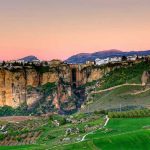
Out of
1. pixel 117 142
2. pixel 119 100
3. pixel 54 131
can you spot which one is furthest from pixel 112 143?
pixel 119 100

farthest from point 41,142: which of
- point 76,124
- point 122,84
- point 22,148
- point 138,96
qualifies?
point 122,84

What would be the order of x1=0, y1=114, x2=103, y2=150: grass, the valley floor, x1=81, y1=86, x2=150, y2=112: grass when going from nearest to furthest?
1. the valley floor
2. x1=0, y1=114, x2=103, y2=150: grass
3. x1=81, y1=86, x2=150, y2=112: grass

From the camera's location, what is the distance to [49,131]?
123 m

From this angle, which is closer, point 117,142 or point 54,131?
point 117,142

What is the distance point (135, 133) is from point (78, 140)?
10188mm

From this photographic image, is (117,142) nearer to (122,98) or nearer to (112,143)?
(112,143)

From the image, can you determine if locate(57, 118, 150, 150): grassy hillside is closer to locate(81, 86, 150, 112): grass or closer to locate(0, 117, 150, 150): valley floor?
locate(0, 117, 150, 150): valley floor

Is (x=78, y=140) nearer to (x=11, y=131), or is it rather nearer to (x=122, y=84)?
(x=11, y=131)

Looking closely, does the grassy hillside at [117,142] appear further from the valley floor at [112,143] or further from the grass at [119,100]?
the grass at [119,100]

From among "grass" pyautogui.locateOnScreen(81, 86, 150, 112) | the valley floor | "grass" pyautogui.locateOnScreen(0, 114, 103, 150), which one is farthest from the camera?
"grass" pyautogui.locateOnScreen(81, 86, 150, 112)

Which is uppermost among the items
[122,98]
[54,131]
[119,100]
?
[54,131]

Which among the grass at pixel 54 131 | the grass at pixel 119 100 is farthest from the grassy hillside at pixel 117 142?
the grass at pixel 119 100

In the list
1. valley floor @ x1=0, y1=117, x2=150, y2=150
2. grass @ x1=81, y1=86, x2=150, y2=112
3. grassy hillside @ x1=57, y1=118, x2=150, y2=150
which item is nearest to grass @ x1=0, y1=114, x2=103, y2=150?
valley floor @ x1=0, y1=117, x2=150, y2=150

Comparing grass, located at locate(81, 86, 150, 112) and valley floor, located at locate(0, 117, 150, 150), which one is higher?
valley floor, located at locate(0, 117, 150, 150)
